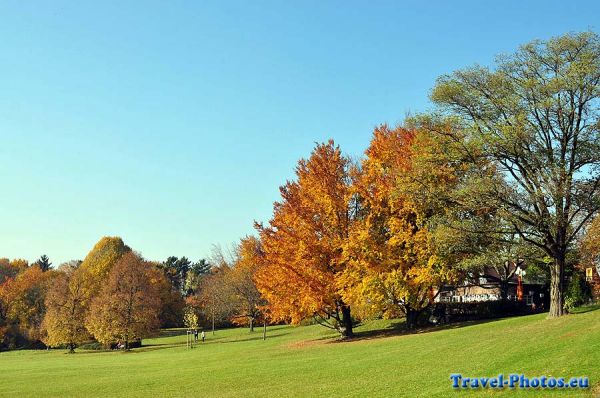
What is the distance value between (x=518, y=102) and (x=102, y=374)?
2855 centimetres

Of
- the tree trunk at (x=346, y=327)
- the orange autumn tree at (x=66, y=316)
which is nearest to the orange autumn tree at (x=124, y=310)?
the orange autumn tree at (x=66, y=316)

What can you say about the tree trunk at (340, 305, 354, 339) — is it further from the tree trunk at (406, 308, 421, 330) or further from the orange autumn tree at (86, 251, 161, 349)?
the orange autumn tree at (86, 251, 161, 349)

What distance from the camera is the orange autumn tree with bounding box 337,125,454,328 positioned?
30.7m

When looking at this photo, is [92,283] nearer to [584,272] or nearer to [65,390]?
[65,390]

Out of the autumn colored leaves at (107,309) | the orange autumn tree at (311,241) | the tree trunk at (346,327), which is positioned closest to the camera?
the orange autumn tree at (311,241)

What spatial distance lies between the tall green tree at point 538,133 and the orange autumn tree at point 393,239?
328cm

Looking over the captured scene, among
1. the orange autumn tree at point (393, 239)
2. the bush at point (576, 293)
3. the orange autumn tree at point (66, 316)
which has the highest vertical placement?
the orange autumn tree at point (393, 239)

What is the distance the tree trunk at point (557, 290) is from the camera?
2765 cm

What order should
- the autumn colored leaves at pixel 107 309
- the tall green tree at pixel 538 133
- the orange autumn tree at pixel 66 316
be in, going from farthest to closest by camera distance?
the orange autumn tree at pixel 66 316 → the autumn colored leaves at pixel 107 309 → the tall green tree at pixel 538 133

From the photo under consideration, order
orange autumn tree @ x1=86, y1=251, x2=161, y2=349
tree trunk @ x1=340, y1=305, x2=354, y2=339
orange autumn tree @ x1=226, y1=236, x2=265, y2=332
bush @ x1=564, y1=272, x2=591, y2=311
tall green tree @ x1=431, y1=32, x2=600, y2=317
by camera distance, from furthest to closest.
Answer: orange autumn tree @ x1=226, y1=236, x2=265, y2=332, orange autumn tree @ x1=86, y1=251, x2=161, y2=349, bush @ x1=564, y1=272, x2=591, y2=311, tree trunk @ x1=340, y1=305, x2=354, y2=339, tall green tree @ x1=431, y1=32, x2=600, y2=317

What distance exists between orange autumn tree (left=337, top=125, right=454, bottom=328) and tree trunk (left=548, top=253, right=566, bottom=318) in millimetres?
5963

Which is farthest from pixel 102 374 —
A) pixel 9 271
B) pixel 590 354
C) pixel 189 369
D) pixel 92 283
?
pixel 9 271

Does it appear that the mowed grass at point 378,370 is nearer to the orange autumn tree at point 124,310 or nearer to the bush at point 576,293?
the bush at point 576,293

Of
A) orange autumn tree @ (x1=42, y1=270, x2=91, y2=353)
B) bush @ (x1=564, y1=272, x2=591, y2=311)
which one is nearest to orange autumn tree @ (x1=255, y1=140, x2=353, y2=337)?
bush @ (x1=564, y1=272, x2=591, y2=311)
